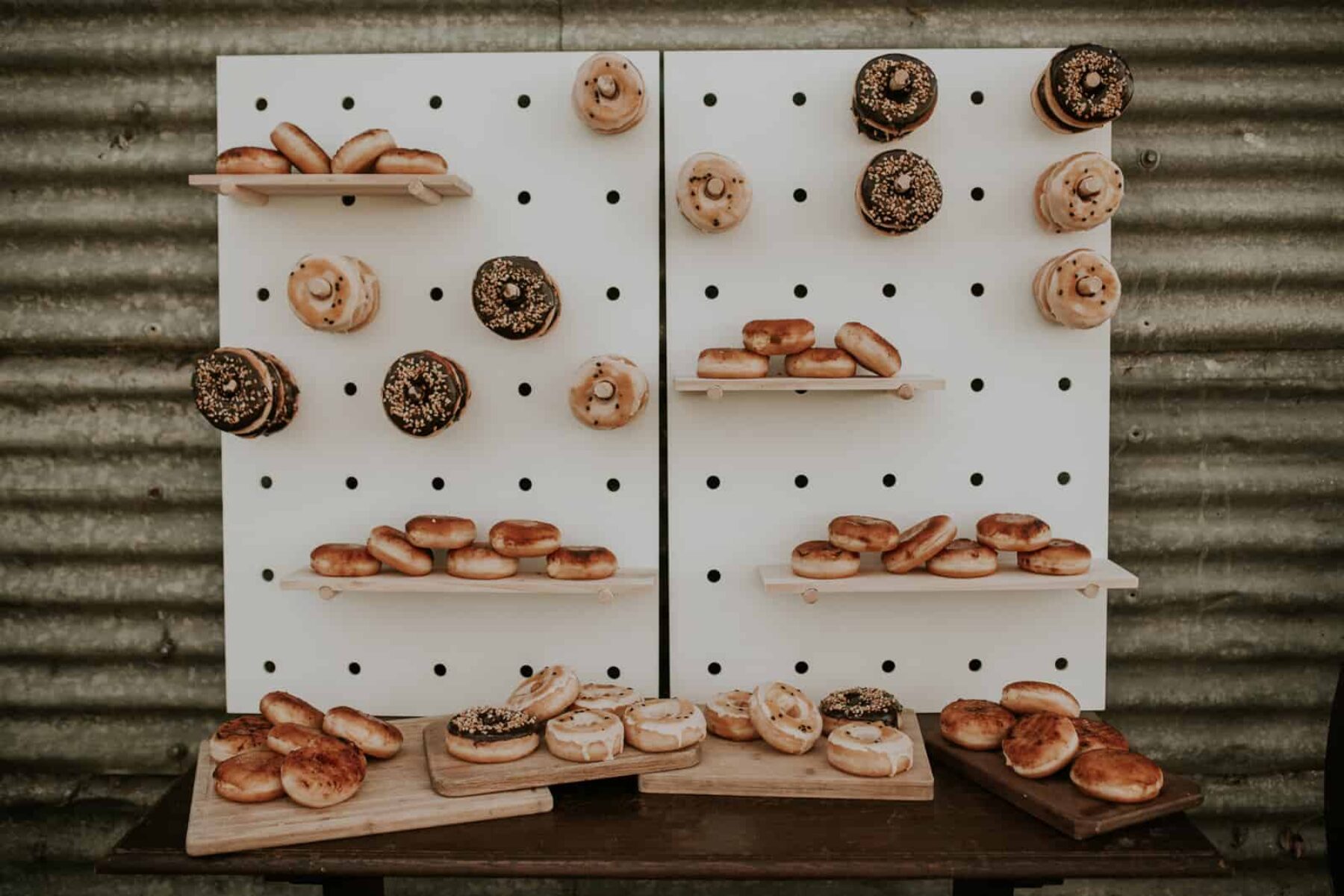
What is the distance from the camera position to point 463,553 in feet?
8.89

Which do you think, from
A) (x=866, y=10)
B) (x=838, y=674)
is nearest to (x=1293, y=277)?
(x=866, y=10)

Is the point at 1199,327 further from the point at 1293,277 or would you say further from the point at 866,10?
the point at 866,10

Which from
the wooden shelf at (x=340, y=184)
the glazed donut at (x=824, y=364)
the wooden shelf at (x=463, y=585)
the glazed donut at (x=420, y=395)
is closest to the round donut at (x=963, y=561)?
the glazed donut at (x=824, y=364)

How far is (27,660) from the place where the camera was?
11.4 ft

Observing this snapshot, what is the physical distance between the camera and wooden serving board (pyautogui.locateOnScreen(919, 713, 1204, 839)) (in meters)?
2.23

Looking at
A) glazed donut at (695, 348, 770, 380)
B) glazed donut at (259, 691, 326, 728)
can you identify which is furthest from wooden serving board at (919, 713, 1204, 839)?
glazed donut at (259, 691, 326, 728)

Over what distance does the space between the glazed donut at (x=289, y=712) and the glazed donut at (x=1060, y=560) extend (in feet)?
6.79

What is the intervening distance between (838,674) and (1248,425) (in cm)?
175

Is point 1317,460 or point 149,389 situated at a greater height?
point 149,389

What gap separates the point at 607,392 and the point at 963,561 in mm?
1136

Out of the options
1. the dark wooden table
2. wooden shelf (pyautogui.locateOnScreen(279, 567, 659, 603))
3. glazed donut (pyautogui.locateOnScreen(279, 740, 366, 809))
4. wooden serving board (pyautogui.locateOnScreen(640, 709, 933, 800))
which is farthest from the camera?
wooden shelf (pyautogui.locateOnScreen(279, 567, 659, 603))

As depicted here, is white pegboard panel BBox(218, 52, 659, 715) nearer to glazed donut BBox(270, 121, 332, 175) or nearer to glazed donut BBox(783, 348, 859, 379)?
glazed donut BBox(270, 121, 332, 175)

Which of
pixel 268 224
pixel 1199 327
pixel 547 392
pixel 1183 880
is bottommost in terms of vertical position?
pixel 1183 880

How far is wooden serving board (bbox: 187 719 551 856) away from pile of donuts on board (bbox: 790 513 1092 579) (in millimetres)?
997
